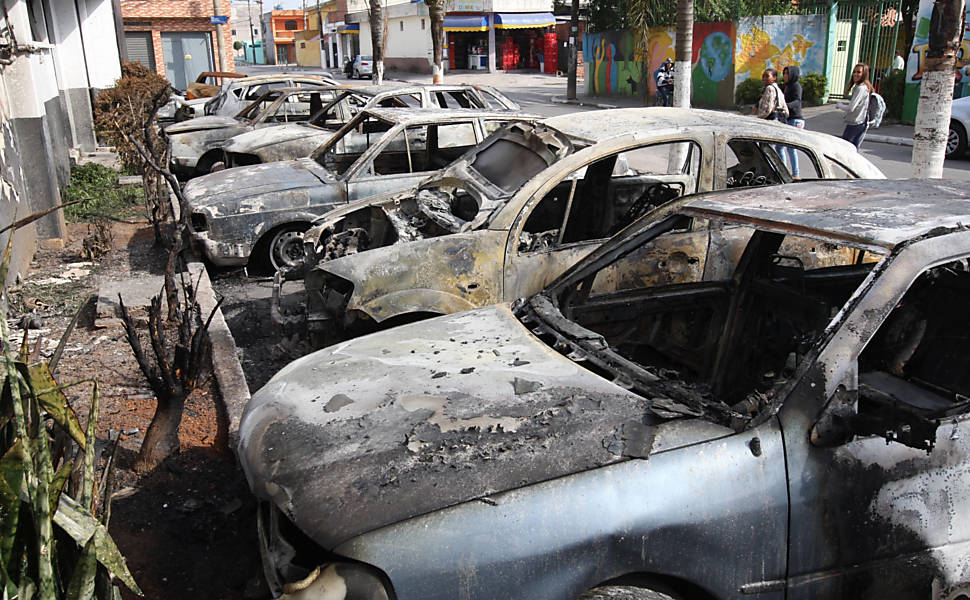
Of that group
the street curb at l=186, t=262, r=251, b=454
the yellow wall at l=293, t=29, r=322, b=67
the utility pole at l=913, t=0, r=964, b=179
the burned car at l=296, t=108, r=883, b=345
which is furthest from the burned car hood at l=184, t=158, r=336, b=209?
the yellow wall at l=293, t=29, r=322, b=67

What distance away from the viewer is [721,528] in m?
2.39

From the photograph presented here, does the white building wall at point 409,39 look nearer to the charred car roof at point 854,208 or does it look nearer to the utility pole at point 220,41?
the utility pole at point 220,41

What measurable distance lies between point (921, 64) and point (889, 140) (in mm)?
2850

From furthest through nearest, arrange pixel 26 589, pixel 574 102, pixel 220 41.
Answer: pixel 220 41 → pixel 574 102 → pixel 26 589

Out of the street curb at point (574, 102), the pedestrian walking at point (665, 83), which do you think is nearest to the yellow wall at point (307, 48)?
the street curb at point (574, 102)

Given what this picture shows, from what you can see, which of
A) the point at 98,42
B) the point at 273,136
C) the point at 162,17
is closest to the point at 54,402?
the point at 273,136

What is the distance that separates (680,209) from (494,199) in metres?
1.99

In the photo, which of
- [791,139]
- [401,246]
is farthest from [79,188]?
[791,139]

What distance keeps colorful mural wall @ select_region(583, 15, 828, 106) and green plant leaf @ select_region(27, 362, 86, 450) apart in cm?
2351

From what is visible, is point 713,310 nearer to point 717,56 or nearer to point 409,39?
point 717,56

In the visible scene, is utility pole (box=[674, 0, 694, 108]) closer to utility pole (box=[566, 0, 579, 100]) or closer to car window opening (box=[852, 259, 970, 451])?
car window opening (box=[852, 259, 970, 451])

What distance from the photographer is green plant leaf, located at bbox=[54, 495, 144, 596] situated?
7.48 ft

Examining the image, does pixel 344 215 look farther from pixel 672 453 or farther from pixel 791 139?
pixel 672 453

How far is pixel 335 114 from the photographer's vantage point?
452 inches
